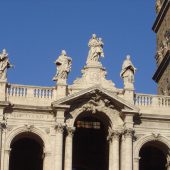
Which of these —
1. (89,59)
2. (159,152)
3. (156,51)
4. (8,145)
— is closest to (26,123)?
(8,145)

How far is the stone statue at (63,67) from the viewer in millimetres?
46938

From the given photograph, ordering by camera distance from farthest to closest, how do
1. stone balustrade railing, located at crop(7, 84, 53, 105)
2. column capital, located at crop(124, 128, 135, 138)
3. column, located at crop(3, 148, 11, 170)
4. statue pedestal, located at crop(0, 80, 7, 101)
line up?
stone balustrade railing, located at crop(7, 84, 53, 105), column capital, located at crop(124, 128, 135, 138), statue pedestal, located at crop(0, 80, 7, 101), column, located at crop(3, 148, 11, 170)

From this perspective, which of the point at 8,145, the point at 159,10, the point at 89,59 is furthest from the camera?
the point at 159,10

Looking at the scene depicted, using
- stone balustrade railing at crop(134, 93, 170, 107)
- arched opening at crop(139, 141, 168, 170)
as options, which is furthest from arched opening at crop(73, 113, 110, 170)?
stone balustrade railing at crop(134, 93, 170, 107)

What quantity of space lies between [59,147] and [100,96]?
4.16 meters

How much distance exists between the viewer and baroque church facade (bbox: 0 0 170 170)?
45.5 meters

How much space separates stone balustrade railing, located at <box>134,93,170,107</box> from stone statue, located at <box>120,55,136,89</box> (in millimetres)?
899

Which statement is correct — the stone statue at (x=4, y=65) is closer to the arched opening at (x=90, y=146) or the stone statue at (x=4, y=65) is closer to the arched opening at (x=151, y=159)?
the arched opening at (x=90, y=146)

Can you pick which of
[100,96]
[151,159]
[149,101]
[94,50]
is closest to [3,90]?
[100,96]

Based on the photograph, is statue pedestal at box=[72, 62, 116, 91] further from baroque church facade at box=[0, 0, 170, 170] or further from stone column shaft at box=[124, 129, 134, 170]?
stone column shaft at box=[124, 129, 134, 170]

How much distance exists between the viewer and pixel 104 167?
4944 cm

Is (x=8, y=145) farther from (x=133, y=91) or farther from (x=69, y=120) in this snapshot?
(x=133, y=91)

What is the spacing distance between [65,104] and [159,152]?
8119mm

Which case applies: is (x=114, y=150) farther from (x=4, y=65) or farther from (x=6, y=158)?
(x=4, y=65)
